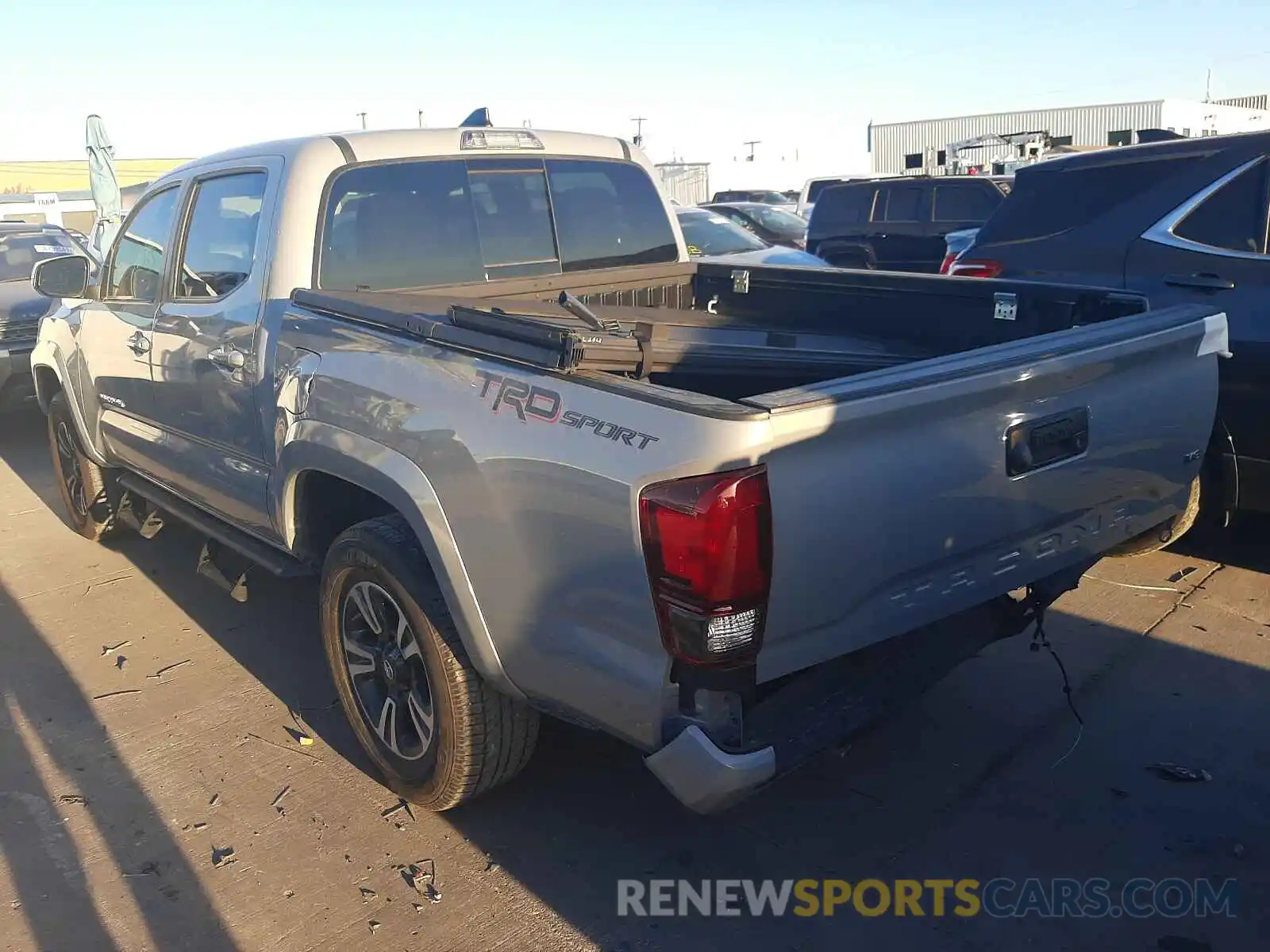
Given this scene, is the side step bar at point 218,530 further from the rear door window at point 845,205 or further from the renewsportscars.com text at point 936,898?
the rear door window at point 845,205

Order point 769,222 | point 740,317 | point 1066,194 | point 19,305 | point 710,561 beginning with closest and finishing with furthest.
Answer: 1. point 710,561
2. point 740,317
3. point 1066,194
4. point 19,305
5. point 769,222

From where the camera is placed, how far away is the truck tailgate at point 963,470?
90.5 inches

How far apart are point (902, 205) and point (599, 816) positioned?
12133 millimetres

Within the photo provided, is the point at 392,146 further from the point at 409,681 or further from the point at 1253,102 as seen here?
the point at 1253,102

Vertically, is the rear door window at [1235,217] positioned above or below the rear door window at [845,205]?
above

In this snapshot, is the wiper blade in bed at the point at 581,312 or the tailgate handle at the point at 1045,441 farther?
the wiper blade in bed at the point at 581,312

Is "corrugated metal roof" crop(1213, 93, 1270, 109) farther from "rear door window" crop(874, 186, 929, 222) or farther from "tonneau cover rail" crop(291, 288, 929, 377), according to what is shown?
Result: "tonneau cover rail" crop(291, 288, 929, 377)

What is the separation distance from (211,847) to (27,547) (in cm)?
373

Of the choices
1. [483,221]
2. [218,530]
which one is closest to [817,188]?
[483,221]

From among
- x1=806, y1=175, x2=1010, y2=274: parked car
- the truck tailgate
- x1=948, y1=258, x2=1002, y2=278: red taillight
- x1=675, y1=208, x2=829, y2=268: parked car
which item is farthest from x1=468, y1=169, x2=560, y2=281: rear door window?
x1=806, y1=175, x2=1010, y2=274: parked car

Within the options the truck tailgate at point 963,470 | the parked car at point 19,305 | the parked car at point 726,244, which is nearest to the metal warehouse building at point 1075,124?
the parked car at point 726,244

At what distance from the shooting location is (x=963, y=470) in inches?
99.7

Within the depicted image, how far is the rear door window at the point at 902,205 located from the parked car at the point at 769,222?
1.78m

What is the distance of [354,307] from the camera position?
10.6 ft
